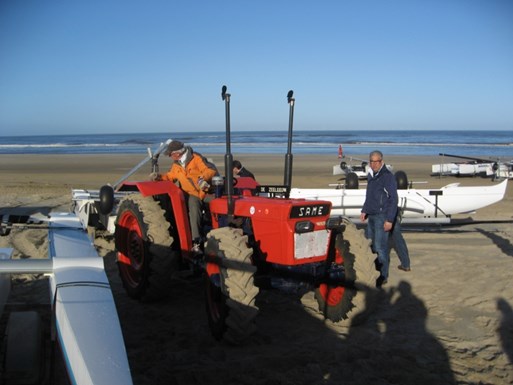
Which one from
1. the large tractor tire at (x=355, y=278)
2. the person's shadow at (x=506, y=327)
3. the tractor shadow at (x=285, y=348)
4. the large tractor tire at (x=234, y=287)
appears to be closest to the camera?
the tractor shadow at (x=285, y=348)

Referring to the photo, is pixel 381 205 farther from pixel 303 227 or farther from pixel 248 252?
pixel 248 252

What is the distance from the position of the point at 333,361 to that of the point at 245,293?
80 centimetres

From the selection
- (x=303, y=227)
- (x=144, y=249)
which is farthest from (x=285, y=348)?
(x=144, y=249)

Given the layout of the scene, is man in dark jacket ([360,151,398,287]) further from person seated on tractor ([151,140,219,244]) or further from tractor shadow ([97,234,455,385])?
person seated on tractor ([151,140,219,244])

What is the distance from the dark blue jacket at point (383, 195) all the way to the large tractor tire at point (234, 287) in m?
2.11

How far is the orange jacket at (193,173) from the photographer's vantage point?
472cm

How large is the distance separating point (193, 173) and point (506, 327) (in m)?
3.06

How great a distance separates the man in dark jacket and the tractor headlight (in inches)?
65.0

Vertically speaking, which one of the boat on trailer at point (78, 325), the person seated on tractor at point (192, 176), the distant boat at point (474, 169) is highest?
the person seated on tractor at point (192, 176)

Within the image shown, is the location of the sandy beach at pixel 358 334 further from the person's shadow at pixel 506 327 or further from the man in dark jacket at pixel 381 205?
the man in dark jacket at pixel 381 205

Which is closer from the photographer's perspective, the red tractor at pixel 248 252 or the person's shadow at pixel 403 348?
the person's shadow at pixel 403 348

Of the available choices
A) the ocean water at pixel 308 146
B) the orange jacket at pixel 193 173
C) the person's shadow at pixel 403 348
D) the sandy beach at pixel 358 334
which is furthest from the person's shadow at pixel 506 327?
the ocean water at pixel 308 146

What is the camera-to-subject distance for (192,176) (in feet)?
15.7

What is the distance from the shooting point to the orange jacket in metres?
4.72
